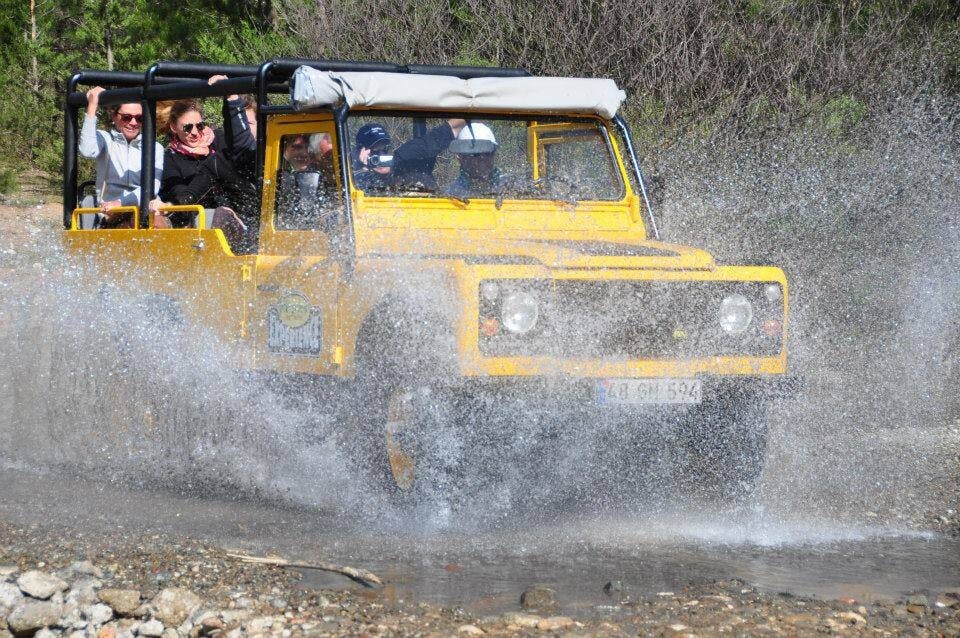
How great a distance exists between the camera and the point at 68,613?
4.23 metres

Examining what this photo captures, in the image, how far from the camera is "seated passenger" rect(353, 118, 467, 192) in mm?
6262

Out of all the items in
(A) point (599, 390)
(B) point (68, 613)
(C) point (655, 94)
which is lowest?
(B) point (68, 613)

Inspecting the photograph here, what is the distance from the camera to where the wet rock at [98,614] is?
13.7ft

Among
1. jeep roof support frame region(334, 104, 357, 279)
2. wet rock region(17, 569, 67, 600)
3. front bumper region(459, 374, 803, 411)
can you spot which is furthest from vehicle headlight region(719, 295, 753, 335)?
wet rock region(17, 569, 67, 600)

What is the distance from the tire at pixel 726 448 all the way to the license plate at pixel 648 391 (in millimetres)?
379

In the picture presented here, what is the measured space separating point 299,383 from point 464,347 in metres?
1.18

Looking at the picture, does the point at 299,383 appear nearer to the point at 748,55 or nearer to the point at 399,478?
the point at 399,478

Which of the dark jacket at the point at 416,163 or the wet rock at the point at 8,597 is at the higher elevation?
the dark jacket at the point at 416,163

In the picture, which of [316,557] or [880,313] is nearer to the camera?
[316,557]

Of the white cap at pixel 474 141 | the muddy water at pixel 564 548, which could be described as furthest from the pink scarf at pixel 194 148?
the muddy water at pixel 564 548

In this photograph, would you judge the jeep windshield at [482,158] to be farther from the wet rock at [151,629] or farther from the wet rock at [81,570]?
the wet rock at [151,629]

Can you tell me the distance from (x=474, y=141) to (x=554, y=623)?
3.14m

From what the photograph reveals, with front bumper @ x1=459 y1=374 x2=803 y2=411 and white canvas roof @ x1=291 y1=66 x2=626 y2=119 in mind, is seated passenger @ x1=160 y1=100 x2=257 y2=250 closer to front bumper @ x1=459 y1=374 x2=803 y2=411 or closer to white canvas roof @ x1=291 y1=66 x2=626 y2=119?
white canvas roof @ x1=291 y1=66 x2=626 y2=119

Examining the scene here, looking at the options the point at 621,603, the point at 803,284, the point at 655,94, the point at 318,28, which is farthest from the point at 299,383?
the point at 318,28
